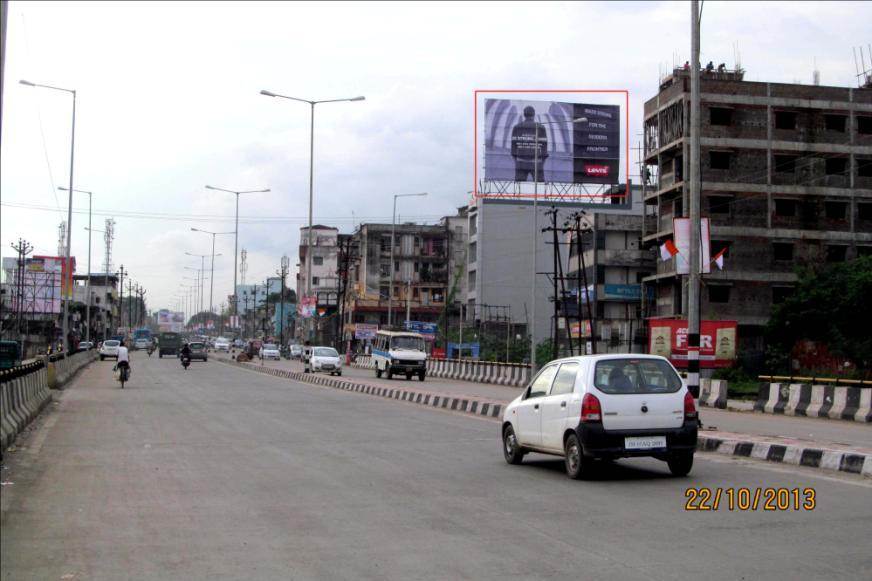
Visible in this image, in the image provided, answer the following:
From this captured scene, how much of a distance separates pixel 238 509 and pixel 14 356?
3275cm

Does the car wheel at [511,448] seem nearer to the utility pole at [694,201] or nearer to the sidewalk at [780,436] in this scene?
the sidewalk at [780,436]

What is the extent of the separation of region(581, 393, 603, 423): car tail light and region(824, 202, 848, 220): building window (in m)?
56.5

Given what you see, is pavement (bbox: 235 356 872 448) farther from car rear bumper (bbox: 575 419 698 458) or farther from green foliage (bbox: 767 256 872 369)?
green foliage (bbox: 767 256 872 369)

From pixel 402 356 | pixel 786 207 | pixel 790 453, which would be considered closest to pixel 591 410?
pixel 790 453

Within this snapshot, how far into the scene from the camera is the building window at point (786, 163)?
62625 mm

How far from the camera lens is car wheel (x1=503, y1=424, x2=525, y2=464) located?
1364cm

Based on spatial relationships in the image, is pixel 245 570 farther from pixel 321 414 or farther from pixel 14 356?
pixel 14 356

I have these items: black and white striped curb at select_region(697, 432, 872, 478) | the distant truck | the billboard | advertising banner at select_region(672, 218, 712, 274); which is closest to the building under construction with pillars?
the billboard

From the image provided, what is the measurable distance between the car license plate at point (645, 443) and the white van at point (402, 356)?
36.3m

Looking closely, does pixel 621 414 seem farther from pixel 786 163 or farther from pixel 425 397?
pixel 786 163

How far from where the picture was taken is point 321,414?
77.8 feet

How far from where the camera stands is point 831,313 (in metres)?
53.6

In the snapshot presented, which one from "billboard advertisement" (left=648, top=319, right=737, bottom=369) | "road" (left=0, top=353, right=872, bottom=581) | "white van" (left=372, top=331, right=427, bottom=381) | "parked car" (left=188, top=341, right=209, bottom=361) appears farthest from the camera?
"parked car" (left=188, top=341, right=209, bottom=361)

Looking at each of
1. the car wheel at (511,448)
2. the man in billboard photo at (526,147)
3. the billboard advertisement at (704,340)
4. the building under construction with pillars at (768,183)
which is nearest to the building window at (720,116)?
the building under construction with pillars at (768,183)
